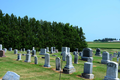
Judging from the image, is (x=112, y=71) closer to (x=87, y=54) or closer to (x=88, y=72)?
(x=88, y=72)

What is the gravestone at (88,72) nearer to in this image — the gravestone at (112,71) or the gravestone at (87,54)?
the gravestone at (112,71)

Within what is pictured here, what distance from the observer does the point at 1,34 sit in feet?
111

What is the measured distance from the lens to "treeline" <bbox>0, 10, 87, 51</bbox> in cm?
3484

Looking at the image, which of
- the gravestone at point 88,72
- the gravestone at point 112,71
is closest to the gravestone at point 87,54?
the gravestone at point 88,72

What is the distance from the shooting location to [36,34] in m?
39.4

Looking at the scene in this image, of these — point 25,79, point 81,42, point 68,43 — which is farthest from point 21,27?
point 25,79

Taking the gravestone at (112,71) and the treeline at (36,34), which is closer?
the gravestone at (112,71)

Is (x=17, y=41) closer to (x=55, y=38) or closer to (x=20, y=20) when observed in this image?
(x=20, y=20)

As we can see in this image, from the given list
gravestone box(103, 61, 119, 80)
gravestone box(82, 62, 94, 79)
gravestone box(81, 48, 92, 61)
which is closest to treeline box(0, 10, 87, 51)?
gravestone box(81, 48, 92, 61)

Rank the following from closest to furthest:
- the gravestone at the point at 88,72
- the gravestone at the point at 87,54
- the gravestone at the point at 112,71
Result: 1. the gravestone at the point at 112,71
2. the gravestone at the point at 88,72
3. the gravestone at the point at 87,54

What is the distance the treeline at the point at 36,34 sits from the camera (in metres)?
34.8

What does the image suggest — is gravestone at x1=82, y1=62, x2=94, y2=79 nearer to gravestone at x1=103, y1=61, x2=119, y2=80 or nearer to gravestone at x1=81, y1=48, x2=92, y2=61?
gravestone at x1=103, y1=61, x2=119, y2=80

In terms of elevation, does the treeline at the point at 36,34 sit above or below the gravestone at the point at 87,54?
above

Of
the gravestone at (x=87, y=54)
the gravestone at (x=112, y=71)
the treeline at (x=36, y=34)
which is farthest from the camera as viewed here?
the treeline at (x=36, y=34)
